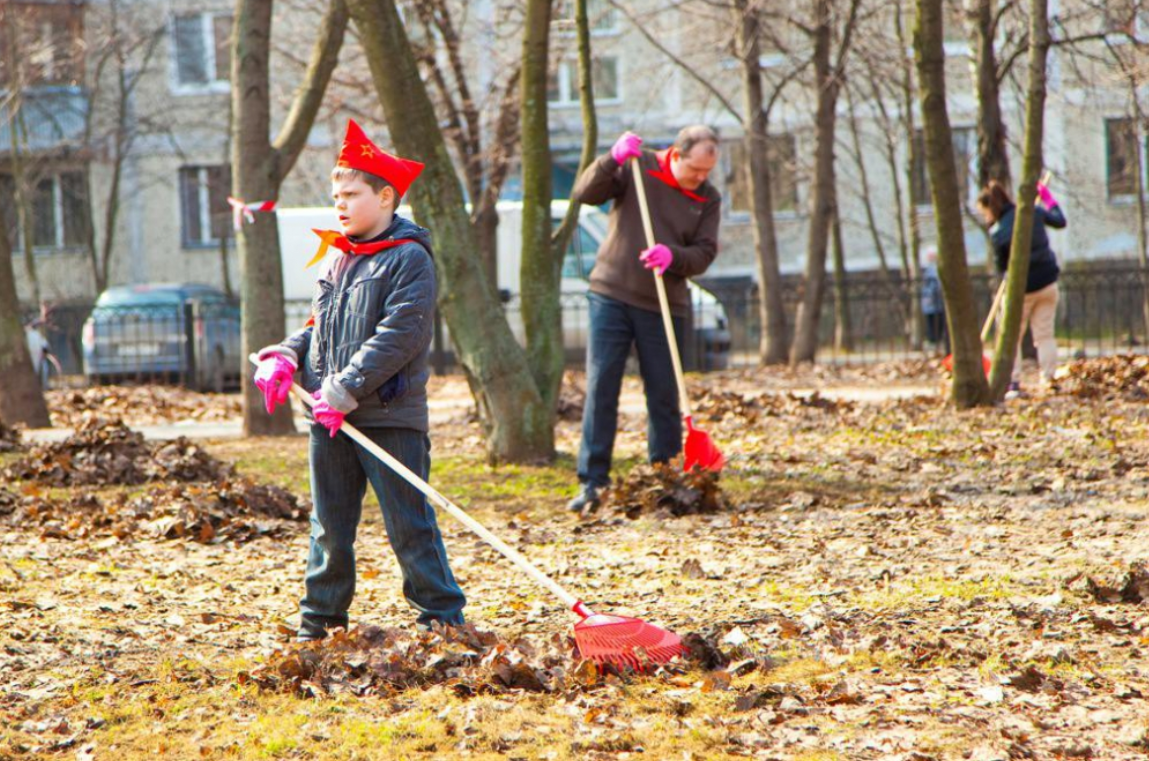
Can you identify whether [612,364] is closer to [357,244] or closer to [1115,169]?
[357,244]

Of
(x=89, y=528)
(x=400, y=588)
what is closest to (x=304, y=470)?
(x=89, y=528)

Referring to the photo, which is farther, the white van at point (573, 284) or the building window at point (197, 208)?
the building window at point (197, 208)

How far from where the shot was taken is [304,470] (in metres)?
9.37

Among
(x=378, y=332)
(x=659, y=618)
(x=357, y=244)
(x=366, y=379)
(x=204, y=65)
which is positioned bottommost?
(x=659, y=618)

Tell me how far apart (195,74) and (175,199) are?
2803mm

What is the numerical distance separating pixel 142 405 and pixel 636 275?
32.3ft

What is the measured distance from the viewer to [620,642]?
14.3 ft

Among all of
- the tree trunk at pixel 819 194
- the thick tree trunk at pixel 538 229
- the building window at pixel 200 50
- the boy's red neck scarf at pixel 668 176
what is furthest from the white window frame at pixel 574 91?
the boy's red neck scarf at pixel 668 176

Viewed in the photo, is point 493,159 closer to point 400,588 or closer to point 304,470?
point 304,470

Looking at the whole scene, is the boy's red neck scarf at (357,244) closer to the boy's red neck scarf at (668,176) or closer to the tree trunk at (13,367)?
the boy's red neck scarf at (668,176)

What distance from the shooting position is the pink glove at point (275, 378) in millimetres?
4574

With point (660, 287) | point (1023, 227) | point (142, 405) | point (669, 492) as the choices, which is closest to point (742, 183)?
point (142, 405)

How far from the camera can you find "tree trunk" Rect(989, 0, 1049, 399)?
1063 cm

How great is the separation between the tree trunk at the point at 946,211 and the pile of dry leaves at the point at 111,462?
5152mm
